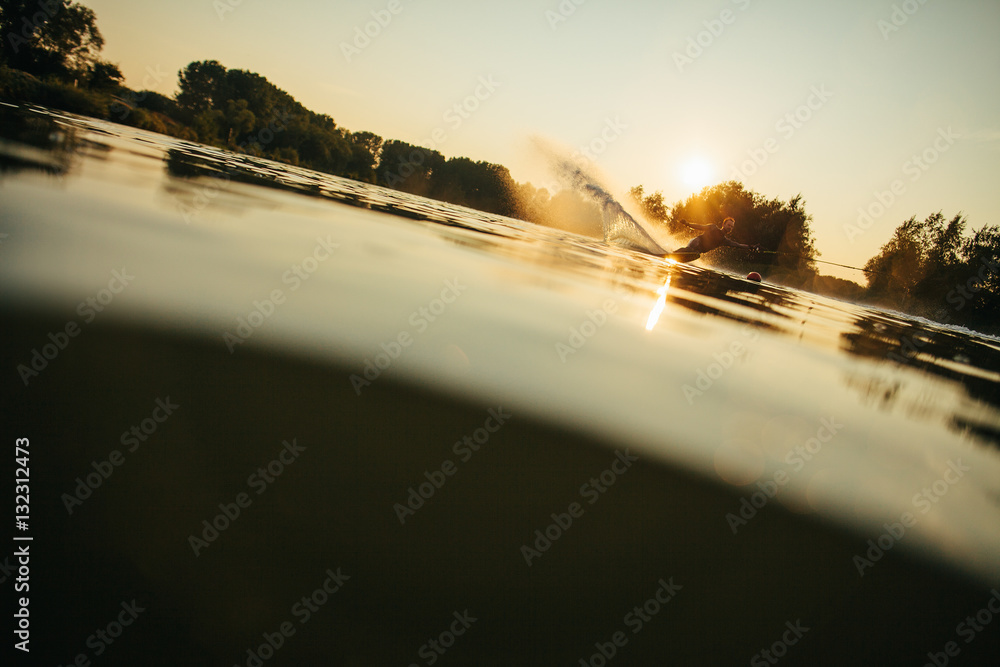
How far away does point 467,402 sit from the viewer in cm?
345

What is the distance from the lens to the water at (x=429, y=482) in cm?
197

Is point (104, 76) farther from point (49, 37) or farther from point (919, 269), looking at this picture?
point (919, 269)

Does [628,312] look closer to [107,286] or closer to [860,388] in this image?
[860,388]

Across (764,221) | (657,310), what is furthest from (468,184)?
(657,310)

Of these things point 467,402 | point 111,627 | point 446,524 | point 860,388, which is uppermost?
point 860,388

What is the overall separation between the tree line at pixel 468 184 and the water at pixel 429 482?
23763 mm

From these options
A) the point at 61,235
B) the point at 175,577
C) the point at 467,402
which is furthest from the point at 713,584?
the point at 61,235

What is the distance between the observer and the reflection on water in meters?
3.58

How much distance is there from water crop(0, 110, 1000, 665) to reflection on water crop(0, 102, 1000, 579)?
1.5 inches

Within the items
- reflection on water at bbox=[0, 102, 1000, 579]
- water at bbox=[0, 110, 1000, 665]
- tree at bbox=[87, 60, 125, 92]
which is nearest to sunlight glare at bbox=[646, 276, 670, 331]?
reflection on water at bbox=[0, 102, 1000, 579]

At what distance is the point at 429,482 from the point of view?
2.68 meters

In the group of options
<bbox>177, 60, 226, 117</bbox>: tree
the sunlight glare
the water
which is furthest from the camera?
<bbox>177, 60, 226, 117</bbox>: tree

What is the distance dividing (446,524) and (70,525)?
1682mm

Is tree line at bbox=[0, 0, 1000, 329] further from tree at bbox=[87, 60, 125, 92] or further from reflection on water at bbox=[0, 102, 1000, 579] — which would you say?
reflection on water at bbox=[0, 102, 1000, 579]
